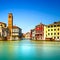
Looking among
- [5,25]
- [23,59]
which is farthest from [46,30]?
[23,59]

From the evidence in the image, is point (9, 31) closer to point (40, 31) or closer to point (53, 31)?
point (40, 31)

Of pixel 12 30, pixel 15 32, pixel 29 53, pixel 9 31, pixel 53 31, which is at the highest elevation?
pixel 12 30

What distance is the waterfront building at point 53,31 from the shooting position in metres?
24.0

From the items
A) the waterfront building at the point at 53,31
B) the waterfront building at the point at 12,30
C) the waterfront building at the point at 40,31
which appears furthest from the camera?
the waterfront building at the point at 12,30

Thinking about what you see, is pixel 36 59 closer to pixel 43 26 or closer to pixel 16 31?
pixel 43 26

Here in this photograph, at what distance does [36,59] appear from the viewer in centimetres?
542

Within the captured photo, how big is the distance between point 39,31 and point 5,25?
25.3 feet

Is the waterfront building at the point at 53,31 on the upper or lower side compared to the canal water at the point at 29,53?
upper

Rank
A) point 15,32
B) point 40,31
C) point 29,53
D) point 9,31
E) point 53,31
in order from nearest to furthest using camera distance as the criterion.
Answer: point 29,53 → point 53,31 → point 40,31 → point 9,31 → point 15,32

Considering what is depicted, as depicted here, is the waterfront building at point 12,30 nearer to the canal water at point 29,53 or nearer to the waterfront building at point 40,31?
the waterfront building at point 40,31

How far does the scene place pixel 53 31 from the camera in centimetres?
2445

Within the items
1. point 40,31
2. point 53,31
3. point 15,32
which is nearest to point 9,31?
point 15,32

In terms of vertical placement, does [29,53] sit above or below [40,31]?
below

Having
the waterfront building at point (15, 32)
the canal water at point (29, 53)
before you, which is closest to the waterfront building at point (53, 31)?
the waterfront building at point (15, 32)
